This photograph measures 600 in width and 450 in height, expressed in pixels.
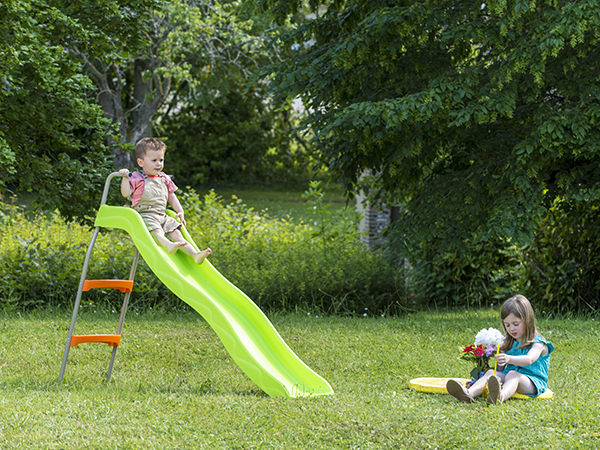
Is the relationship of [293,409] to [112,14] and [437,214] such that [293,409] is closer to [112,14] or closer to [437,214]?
[437,214]

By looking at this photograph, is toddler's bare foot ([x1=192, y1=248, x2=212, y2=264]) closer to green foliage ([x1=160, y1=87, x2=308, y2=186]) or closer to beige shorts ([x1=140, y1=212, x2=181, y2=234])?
beige shorts ([x1=140, y1=212, x2=181, y2=234])

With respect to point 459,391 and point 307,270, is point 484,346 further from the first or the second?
point 307,270

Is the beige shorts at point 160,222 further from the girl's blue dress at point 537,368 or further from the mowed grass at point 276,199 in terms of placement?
the mowed grass at point 276,199

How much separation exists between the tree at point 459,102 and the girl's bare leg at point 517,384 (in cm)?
237

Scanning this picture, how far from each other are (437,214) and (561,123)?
1612mm

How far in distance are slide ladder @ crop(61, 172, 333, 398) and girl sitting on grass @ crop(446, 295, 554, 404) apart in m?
1.00

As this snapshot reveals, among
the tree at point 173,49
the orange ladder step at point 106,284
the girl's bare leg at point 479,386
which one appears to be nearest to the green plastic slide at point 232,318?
the orange ladder step at point 106,284

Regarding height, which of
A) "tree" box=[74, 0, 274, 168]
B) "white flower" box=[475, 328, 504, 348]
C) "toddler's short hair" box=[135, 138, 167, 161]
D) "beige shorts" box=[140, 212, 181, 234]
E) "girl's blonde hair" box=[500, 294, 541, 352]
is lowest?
"white flower" box=[475, 328, 504, 348]

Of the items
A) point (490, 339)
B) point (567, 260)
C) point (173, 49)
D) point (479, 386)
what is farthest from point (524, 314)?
point (173, 49)

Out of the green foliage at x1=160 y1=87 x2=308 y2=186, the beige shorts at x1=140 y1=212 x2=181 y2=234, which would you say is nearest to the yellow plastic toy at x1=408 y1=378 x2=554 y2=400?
the beige shorts at x1=140 y1=212 x2=181 y2=234

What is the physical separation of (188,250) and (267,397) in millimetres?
1311

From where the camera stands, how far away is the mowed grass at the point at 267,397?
3506 millimetres

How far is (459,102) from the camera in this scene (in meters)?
6.53

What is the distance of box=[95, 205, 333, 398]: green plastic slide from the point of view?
4.23 meters
